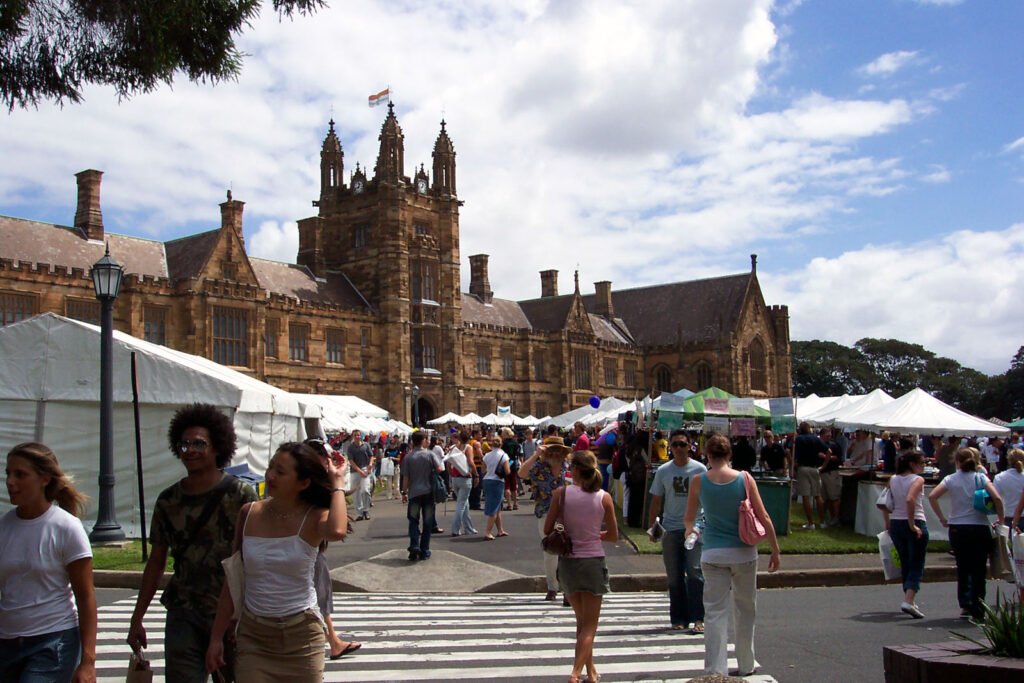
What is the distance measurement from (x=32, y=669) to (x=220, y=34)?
26.0 feet

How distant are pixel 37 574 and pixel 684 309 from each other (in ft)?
242

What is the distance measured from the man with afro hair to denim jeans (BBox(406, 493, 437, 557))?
8.39 meters

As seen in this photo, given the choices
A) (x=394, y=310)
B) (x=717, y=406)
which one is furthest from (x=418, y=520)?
(x=394, y=310)

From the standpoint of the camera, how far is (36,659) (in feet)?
14.7

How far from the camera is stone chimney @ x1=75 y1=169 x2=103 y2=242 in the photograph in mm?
41188

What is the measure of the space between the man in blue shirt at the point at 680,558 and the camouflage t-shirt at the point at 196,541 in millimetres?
5185

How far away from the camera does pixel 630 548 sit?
15875 mm

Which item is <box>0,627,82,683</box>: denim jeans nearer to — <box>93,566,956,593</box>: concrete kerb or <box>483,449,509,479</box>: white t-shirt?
<box>93,566,956,593</box>: concrete kerb

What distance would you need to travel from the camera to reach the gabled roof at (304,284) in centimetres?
5088

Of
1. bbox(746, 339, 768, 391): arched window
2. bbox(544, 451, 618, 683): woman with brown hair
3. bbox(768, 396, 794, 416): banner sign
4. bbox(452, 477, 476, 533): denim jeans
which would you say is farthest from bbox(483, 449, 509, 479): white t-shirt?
bbox(746, 339, 768, 391): arched window

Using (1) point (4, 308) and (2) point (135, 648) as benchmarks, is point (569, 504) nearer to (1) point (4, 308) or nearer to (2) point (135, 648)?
(2) point (135, 648)

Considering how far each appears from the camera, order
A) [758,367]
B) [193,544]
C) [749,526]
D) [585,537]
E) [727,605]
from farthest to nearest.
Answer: [758,367]
[585,537]
[727,605]
[749,526]
[193,544]

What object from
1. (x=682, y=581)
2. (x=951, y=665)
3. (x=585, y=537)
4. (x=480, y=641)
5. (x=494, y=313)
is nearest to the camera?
(x=951, y=665)

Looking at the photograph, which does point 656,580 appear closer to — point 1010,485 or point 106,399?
point 1010,485
